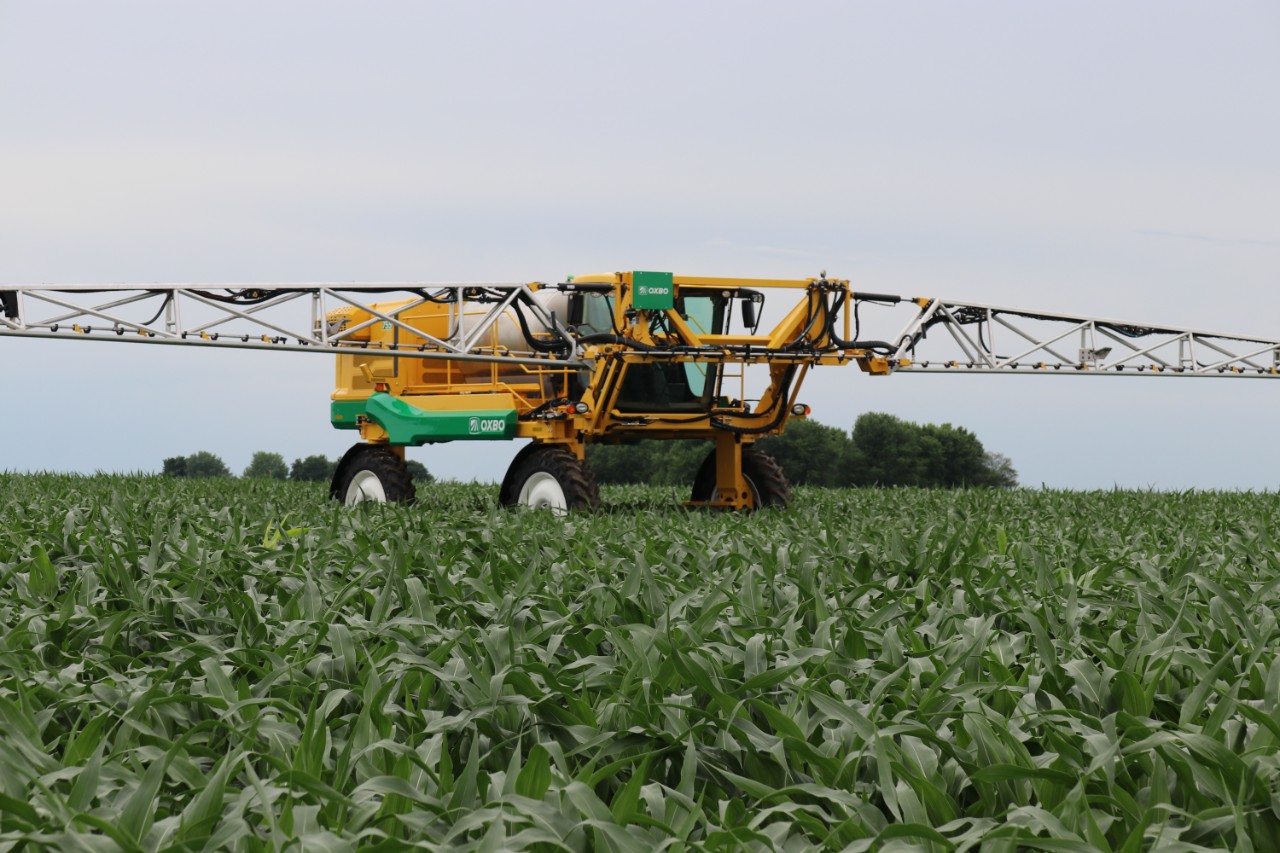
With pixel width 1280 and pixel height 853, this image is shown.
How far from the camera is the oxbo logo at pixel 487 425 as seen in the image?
12.0 m

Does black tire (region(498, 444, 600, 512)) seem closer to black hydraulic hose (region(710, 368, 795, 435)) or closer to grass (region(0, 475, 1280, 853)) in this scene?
black hydraulic hose (region(710, 368, 795, 435))

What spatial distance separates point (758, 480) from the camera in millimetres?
13055

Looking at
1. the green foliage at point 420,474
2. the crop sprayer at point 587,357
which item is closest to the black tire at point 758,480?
the crop sprayer at point 587,357

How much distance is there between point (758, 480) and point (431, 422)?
143 inches

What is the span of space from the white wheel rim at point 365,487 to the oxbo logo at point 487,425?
1822 millimetres

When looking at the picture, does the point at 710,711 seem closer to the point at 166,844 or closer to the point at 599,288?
the point at 166,844

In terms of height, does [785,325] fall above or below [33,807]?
above

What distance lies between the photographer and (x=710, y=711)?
3.42 meters

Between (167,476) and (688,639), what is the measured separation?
17007 millimetres

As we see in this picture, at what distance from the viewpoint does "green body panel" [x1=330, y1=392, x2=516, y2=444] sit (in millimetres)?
12062

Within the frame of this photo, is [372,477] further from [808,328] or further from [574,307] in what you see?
[808,328]

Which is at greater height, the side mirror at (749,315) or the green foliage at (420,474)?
the side mirror at (749,315)

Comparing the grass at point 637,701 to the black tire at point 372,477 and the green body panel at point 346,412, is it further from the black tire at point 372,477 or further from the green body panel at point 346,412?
the green body panel at point 346,412

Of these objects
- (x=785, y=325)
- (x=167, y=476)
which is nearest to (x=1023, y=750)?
(x=785, y=325)
